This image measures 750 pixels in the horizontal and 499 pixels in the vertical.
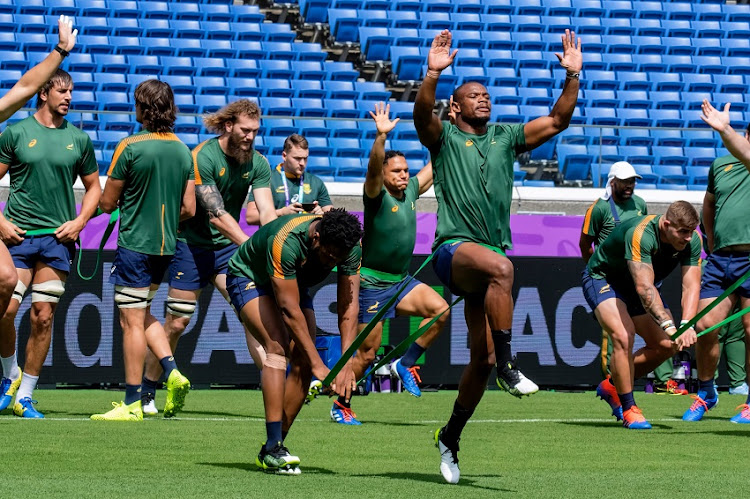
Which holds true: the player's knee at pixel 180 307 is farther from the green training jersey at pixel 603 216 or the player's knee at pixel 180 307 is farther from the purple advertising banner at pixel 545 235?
the purple advertising banner at pixel 545 235

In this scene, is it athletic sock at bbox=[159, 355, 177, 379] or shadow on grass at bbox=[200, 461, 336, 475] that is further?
athletic sock at bbox=[159, 355, 177, 379]

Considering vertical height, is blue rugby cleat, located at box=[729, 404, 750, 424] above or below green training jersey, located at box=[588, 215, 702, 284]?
below

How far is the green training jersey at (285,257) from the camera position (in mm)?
6164

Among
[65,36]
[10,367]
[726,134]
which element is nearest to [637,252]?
[726,134]

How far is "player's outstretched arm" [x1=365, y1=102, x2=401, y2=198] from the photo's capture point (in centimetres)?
739

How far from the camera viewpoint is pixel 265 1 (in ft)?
83.7

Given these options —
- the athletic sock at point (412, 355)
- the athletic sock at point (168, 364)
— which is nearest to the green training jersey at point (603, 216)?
the athletic sock at point (412, 355)

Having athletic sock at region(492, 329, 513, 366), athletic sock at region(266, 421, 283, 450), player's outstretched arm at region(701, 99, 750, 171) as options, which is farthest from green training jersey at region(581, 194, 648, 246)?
athletic sock at region(266, 421, 283, 450)

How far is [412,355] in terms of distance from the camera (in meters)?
11.1

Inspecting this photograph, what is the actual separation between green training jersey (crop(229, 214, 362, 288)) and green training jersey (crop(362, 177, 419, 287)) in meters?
3.31

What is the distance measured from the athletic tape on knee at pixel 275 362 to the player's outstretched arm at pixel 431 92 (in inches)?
56.7

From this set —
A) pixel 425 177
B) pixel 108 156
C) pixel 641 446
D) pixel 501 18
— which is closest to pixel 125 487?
pixel 641 446

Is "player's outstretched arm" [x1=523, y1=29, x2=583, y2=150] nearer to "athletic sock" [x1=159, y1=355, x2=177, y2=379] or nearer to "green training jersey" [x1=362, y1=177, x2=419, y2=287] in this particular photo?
"green training jersey" [x1=362, y1=177, x2=419, y2=287]

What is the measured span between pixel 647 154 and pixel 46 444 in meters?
12.4
